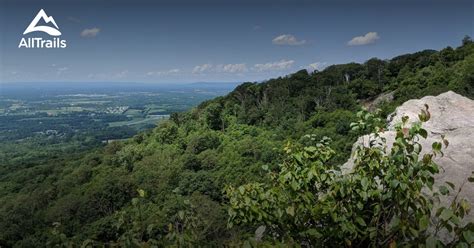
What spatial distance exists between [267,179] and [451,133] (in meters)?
3.34

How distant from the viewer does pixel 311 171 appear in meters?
3.75

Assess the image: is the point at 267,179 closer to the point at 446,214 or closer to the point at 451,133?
the point at 446,214

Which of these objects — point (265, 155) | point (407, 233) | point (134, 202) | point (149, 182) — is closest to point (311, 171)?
point (407, 233)

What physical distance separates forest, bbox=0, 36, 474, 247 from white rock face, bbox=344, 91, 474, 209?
0.22 metres

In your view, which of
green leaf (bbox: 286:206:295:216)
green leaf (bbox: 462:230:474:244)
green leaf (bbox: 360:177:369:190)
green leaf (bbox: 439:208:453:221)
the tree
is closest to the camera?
green leaf (bbox: 462:230:474:244)

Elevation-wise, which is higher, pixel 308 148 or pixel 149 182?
pixel 308 148

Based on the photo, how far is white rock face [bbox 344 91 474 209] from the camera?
15.8 ft

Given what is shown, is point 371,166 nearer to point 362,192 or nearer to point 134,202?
point 362,192

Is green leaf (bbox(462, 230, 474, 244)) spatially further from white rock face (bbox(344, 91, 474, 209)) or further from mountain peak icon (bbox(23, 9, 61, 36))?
mountain peak icon (bbox(23, 9, 61, 36))

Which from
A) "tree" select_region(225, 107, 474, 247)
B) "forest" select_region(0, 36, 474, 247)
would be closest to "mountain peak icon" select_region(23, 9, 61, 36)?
"forest" select_region(0, 36, 474, 247)

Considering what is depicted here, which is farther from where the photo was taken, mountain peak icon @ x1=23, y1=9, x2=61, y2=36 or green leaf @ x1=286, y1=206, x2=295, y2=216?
mountain peak icon @ x1=23, y1=9, x2=61, y2=36

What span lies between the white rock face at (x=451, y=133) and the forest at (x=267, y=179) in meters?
0.22

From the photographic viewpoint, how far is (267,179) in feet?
16.2

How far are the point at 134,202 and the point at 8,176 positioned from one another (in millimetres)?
75831
